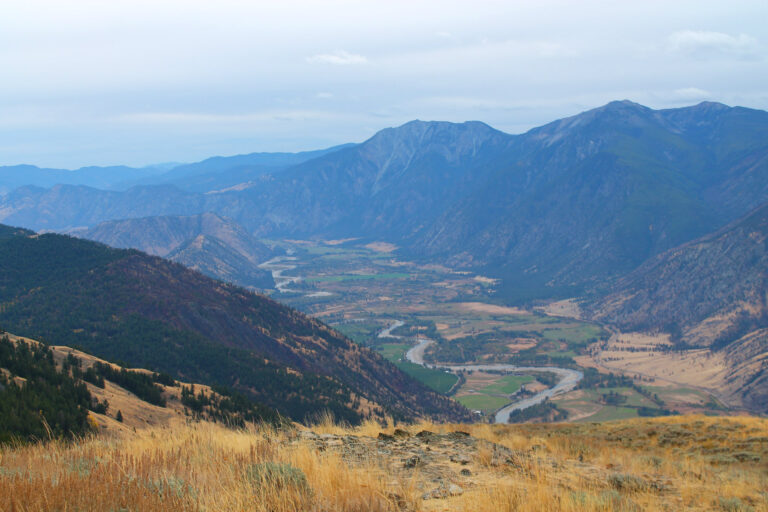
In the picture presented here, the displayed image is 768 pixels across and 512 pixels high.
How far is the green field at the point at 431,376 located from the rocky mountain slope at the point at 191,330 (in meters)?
21.0

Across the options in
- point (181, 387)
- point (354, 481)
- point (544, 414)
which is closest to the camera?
point (354, 481)

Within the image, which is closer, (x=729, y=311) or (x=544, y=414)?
(x=544, y=414)

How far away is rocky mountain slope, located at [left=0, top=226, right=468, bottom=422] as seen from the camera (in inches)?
2697

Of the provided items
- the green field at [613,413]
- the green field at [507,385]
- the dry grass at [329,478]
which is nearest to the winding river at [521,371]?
the green field at [507,385]

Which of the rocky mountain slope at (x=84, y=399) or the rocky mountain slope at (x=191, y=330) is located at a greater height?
the rocky mountain slope at (x=84, y=399)

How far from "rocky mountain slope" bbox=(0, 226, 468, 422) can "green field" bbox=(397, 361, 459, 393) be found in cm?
2105

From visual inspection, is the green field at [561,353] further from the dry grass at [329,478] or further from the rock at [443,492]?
the rock at [443,492]

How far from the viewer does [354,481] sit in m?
9.29

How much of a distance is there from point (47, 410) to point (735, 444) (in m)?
23.8

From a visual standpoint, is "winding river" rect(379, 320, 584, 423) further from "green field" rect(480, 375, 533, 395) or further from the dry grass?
the dry grass

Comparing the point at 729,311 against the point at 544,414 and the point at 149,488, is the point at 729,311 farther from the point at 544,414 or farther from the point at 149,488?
the point at 149,488

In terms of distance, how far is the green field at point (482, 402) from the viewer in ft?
405

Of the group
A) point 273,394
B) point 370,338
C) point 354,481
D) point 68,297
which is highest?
point 354,481

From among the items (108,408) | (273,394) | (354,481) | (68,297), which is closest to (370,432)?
(354,481)
